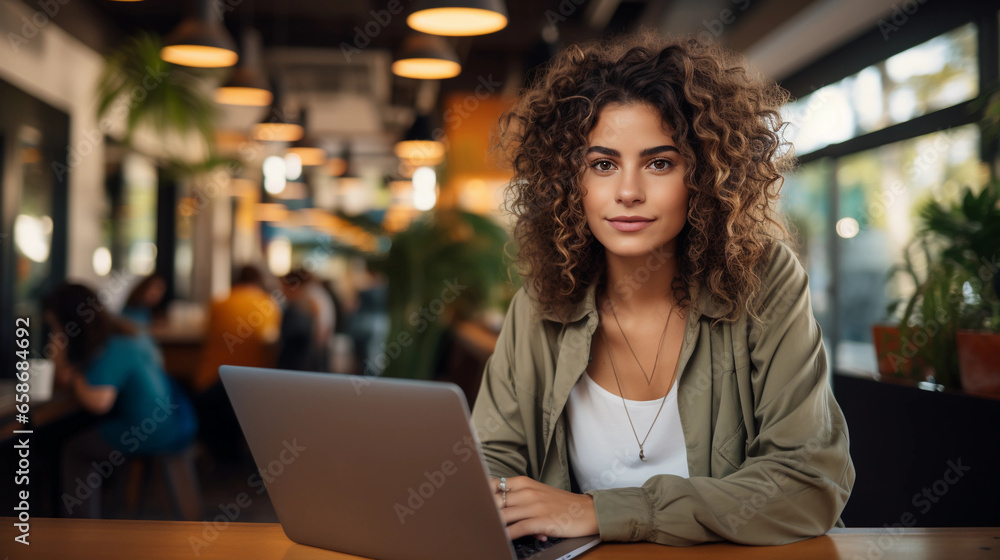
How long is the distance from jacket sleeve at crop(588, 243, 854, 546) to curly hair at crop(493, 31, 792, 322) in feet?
0.28

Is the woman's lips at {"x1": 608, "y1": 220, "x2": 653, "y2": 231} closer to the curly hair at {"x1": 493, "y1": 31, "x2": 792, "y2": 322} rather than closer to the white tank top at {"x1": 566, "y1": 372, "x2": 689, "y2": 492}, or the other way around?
the curly hair at {"x1": 493, "y1": 31, "x2": 792, "y2": 322}

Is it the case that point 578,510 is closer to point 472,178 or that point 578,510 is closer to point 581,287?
point 581,287

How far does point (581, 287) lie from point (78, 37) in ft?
19.4

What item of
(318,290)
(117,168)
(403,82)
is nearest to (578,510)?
(318,290)

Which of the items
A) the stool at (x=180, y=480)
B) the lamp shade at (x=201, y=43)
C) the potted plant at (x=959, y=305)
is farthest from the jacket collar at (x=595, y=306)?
the lamp shade at (x=201, y=43)

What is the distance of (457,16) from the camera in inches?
111

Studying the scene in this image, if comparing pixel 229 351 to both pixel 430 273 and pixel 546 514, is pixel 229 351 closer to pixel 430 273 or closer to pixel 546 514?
pixel 430 273

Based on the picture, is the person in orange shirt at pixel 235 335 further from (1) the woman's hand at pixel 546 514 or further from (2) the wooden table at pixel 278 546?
(1) the woman's hand at pixel 546 514

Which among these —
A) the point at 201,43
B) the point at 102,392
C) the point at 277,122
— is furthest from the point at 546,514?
the point at 277,122

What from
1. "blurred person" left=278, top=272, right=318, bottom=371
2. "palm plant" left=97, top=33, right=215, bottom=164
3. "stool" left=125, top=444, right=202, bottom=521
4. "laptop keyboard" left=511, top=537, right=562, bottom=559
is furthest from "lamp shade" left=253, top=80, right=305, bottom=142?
"laptop keyboard" left=511, top=537, right=562, bottom=559

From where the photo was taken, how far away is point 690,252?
1463 mm

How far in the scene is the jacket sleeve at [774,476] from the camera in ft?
3.67

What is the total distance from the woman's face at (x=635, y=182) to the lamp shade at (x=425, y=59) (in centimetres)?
258

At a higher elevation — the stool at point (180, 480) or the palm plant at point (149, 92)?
the palm plant at point (149, 92)
